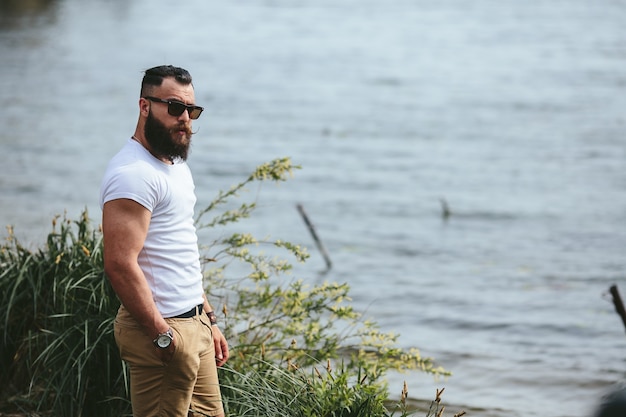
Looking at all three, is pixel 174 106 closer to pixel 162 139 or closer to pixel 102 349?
pixel 162 139

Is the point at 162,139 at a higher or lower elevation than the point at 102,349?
higher

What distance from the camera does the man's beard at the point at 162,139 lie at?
4145 mm

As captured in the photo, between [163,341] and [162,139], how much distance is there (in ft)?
2.73

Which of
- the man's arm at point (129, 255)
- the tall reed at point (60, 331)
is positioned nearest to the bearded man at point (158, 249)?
the man's arm at point (129, 255)

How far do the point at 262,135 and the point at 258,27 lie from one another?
85.8ft

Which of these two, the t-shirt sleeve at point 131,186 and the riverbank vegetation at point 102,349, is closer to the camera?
the t-shirt sleeve at point 131,186

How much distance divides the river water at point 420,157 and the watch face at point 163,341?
5.34 m

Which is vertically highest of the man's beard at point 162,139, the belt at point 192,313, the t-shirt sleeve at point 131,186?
the man's beard at point 162,139

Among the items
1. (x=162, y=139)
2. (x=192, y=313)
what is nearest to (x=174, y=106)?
(x=162, y=139)

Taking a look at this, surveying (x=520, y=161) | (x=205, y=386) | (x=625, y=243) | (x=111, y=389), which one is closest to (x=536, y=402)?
(x=111, y=389)

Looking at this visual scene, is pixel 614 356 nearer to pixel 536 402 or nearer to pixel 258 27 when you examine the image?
pixel 536 402

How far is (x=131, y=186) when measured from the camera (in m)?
3.95

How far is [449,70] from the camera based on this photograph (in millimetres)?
37625

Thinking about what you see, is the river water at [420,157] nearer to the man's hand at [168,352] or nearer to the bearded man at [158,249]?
the bearded man at [158,249]
